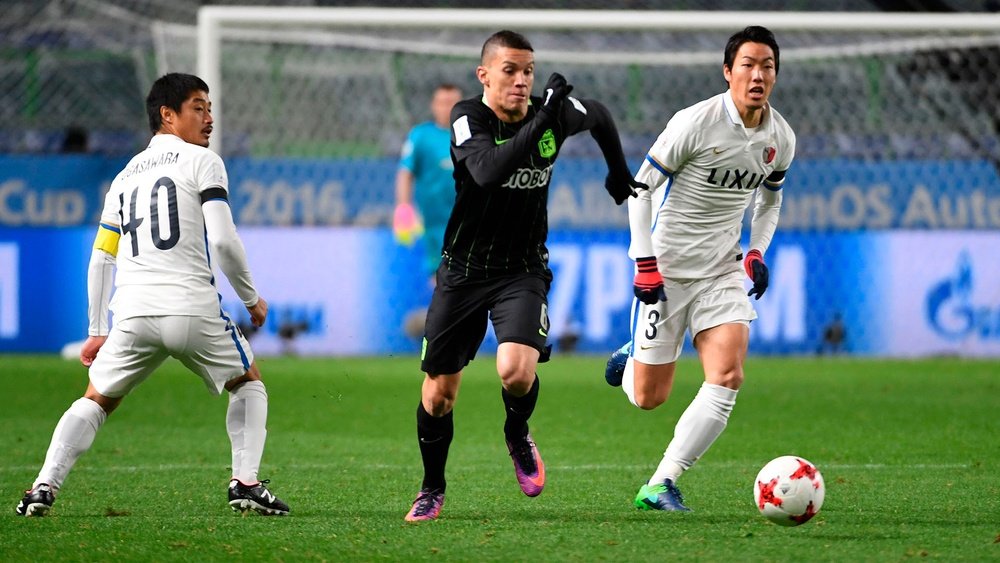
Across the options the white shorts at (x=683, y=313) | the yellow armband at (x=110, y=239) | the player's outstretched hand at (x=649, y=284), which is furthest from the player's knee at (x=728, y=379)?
the yellow armband at (x=110, y=239)

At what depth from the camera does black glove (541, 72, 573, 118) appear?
5137 mm

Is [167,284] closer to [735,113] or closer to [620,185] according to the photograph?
[620,185]

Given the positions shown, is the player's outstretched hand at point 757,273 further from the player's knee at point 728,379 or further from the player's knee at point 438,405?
the player's knee at point 438,405

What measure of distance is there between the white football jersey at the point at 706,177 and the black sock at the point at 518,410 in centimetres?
70

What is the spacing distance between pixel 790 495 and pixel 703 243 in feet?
4.21

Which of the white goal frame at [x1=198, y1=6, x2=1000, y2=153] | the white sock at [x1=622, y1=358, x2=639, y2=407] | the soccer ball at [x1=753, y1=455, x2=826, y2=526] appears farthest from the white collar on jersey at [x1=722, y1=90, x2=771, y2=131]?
the white goal frame at [x1=198, y1=6, x2=1000, y2=153]

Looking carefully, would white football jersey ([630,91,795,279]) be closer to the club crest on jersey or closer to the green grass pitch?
the club crest on jersey

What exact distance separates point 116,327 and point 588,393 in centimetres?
593

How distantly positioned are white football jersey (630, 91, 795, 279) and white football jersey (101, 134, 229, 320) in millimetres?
1675

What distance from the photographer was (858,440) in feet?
27.2

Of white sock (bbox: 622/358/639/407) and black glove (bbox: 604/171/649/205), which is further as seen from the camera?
white sock (bbox: 622/358/639/407)

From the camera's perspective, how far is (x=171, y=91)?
560cm

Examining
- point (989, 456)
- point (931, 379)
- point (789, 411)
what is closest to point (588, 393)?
point (789, 411)

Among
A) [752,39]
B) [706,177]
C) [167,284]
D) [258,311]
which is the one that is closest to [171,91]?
[167,284]
